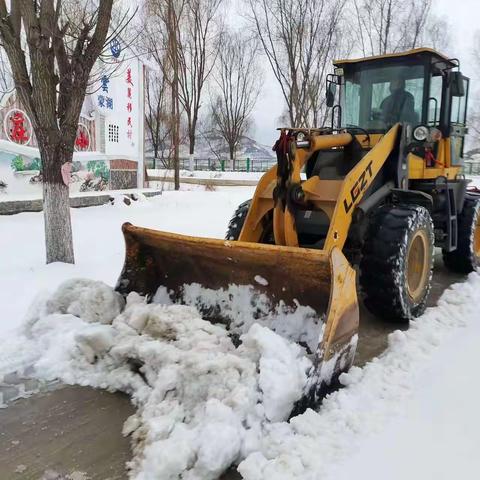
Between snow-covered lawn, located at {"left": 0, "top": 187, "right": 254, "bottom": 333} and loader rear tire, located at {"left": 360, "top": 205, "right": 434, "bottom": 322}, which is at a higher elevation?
loader rear tire, located at {"left": 360, "top": 205, "right": 434, "bottom": 322}

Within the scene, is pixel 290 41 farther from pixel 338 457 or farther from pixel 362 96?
pixel 338 457

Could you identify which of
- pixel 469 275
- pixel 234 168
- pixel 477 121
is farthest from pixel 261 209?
pixel 477 121

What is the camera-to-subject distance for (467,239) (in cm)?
602

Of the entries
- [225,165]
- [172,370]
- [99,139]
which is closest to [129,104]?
[99,139]

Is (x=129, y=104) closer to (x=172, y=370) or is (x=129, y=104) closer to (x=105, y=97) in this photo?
(x=105, y=97)

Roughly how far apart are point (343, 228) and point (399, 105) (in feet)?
6.70

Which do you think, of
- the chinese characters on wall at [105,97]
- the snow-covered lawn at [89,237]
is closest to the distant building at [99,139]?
the chinese characters on wall at [105,97]

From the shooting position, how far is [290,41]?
2031 centimetres

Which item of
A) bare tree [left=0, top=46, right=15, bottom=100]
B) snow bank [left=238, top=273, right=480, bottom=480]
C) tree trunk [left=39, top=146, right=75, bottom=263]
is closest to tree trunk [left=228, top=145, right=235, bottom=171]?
bare tree [left=0, top=46, right=15, bottom=100]

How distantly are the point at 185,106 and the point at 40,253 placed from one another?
18.6 meters

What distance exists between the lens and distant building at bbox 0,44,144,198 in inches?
413

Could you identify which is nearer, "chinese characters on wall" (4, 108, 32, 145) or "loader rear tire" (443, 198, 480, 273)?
"loader rear tire" (443, 198, 480, 273)

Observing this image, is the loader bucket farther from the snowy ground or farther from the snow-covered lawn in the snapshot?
the snow-covered lawn

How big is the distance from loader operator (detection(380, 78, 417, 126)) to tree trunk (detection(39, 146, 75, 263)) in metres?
3.81
